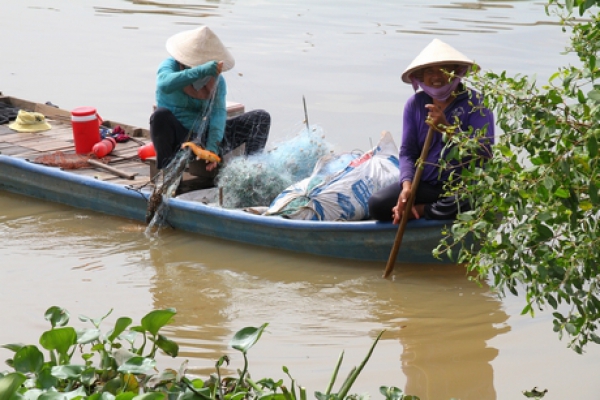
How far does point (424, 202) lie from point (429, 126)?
44 centimetres

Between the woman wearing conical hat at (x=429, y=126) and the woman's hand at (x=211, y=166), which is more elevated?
the woman wearing conical hat at (x=429, y=126)

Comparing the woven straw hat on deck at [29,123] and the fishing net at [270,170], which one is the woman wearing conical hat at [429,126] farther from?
the woven straw hat on deck at [29,123]

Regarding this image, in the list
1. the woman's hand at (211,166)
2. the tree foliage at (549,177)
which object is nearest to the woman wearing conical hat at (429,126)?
the woman's hand at (211,166)

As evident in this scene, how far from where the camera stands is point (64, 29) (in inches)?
540

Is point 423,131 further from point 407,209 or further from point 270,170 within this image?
point 270,170

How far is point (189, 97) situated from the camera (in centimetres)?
580

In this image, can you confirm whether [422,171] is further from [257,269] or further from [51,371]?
[51,371]

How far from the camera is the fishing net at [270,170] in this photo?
18.2 ft

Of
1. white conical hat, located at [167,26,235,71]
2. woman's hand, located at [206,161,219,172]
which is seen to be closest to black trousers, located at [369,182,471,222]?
woman's hand, located at [206,161,219,172]

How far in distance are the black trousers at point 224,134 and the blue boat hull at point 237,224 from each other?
14.4 inches

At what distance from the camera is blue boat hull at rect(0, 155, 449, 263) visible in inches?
198

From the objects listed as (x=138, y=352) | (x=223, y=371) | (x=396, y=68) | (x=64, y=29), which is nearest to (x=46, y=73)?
(x=64, y=29)

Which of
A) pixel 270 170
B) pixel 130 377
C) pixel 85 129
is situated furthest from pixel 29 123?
pixel 130 377

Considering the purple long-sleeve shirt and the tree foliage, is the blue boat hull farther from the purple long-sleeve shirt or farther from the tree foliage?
the tree foliage
